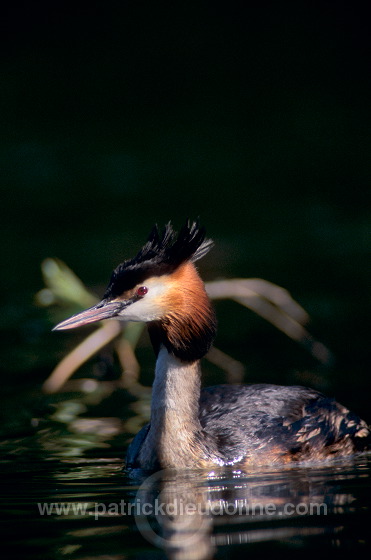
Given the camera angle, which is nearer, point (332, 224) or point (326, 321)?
point (326, 321)

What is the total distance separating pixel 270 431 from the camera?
699 centimetres

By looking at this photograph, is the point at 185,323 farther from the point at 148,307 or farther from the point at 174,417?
the point at 174,417

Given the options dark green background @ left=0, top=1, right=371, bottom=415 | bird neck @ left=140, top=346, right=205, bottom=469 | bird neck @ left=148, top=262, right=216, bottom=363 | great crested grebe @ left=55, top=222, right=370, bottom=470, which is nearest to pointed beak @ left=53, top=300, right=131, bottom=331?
great crested grebe @ left=55, top=222, right=370, bottom=470

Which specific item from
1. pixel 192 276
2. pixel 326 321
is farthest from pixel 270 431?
pixel 326 321

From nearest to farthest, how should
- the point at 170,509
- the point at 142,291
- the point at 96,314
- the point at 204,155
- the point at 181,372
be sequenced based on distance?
the point at 170,509, the point at 96,314, the point at 142,291, the point at 181,372, the point at 204,155

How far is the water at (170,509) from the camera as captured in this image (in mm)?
4508

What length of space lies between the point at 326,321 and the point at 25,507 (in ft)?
20.4

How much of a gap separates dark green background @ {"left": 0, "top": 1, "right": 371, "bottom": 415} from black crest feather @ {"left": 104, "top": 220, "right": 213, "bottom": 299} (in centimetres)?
230

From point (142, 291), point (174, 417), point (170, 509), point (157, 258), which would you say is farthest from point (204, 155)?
point (170, 509)

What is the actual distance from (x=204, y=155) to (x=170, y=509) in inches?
532

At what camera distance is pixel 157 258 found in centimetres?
673

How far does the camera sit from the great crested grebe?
21.7ft

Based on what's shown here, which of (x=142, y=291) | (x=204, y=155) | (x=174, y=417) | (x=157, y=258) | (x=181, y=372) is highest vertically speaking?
(x=204, y=155)

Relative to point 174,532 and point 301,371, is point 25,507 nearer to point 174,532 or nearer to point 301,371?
point 174,532
